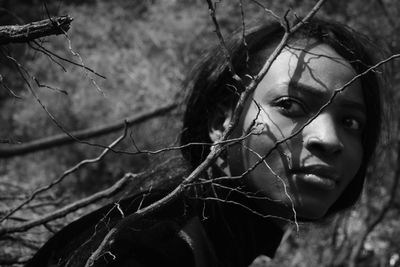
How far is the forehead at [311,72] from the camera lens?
139 cm

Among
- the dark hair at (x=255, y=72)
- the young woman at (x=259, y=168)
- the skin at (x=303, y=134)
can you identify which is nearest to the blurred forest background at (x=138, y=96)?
the dark hair at (x=255, y=72)

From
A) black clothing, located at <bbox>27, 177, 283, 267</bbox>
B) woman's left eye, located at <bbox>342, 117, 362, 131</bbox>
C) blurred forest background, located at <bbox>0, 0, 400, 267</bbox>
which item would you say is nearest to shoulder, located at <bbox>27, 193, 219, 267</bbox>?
black clothing, located at <bbox>27, 177, 283, 267</bbox>

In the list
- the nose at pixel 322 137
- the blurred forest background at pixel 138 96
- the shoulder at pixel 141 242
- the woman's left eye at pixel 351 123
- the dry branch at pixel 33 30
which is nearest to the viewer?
the dry branch at pixel 33 30

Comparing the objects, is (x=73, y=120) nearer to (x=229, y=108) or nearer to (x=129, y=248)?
(x=229, y=108)

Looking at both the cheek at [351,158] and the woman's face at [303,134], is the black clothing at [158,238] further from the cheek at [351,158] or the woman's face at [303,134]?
the cheek at [351,158]

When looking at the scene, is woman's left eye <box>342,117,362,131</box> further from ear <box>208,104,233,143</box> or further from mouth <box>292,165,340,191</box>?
ear <box>208,104,233,143</box>

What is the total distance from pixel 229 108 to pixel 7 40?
671 millimetres

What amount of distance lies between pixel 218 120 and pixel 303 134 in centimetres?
28

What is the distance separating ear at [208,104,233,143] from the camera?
1.54 m

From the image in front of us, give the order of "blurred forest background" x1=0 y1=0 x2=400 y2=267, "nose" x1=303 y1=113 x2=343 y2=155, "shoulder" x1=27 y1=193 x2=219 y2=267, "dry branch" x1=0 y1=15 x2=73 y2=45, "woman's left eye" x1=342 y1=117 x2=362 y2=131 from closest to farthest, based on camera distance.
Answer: "dry branch" x1=0 y1=15 x2=73 y2=45
"shoulder" x1=27 y1=193 x2=219 y2=267
"nose" x1=303 y1=113 x2=343 y2=155
"woman's left eye" x1=342 y1=117 x2=362 y2=131
"blurred forest background" x1=0 y1=0 x2=400 y2=267

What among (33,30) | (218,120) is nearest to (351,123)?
(218,120)

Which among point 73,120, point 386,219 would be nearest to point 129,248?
point 386,219

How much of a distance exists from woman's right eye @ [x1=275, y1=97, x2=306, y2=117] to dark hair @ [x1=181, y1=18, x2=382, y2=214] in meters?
0.15

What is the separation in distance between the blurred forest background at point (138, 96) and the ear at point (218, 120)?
38.1 inches
